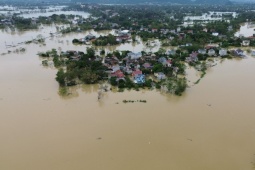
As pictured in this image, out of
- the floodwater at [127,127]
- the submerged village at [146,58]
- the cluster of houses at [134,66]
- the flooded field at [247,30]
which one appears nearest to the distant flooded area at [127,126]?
the floodwater at [127,127]

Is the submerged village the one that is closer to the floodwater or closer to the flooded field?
the floodwater

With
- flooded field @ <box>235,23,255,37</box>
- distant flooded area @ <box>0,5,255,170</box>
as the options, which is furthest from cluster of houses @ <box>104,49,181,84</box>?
flooded field @ <box>235,23,255,37</box>

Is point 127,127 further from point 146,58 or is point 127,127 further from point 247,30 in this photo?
point 247,30

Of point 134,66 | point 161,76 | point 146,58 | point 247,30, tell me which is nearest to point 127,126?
point 161,76

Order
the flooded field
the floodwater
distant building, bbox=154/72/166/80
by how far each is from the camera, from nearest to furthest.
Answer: the floodwater, distant building, bbox=154/72/166/80, the flooded field

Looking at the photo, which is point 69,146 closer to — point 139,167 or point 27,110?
point 139,167

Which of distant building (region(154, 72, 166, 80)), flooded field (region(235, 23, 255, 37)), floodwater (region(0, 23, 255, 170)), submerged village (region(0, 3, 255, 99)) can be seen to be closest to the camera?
floodwater (region(0, 23, 255, 170))

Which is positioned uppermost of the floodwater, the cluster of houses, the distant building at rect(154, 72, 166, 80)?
the cluster of houses

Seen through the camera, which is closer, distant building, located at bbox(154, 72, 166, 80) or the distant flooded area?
the distant flooded area
